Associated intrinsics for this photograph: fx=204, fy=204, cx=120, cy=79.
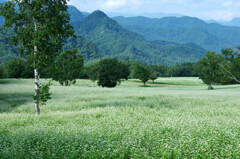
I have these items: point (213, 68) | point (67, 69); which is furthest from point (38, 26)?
point (213, 68)

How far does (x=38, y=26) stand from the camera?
12734 millimetres

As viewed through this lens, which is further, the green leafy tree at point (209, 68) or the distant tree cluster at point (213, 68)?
the green leafy tree at point (209, 68)

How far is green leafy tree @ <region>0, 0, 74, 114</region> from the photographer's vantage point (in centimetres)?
1196

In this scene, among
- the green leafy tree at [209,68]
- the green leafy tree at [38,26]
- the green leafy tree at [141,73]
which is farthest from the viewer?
the green leafy tree at [141,73]

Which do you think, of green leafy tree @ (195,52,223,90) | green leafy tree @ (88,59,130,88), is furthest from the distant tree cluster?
green leafy tree @ (88,59,130,88)

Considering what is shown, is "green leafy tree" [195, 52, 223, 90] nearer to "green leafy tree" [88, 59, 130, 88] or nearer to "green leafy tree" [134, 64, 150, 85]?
"green leafy tree" [88, 59, 130, 88]

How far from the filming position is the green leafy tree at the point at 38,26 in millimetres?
11961

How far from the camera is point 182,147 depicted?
20.2 feet

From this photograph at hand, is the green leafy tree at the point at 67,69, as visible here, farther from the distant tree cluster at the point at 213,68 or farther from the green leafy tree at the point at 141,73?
the green leafy tree at the point at 141,73

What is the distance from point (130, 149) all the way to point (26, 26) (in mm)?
10196

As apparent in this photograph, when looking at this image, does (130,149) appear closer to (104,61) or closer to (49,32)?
(49,32)

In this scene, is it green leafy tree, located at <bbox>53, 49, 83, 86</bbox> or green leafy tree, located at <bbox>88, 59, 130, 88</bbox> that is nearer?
green leafy tree, located at <bbox>53, 49, 83, 86</bbox>

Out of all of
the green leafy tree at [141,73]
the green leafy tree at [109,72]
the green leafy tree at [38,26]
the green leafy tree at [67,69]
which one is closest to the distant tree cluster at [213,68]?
the green leafy tree at [109,72]

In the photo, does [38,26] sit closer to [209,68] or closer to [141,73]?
[209,68]
